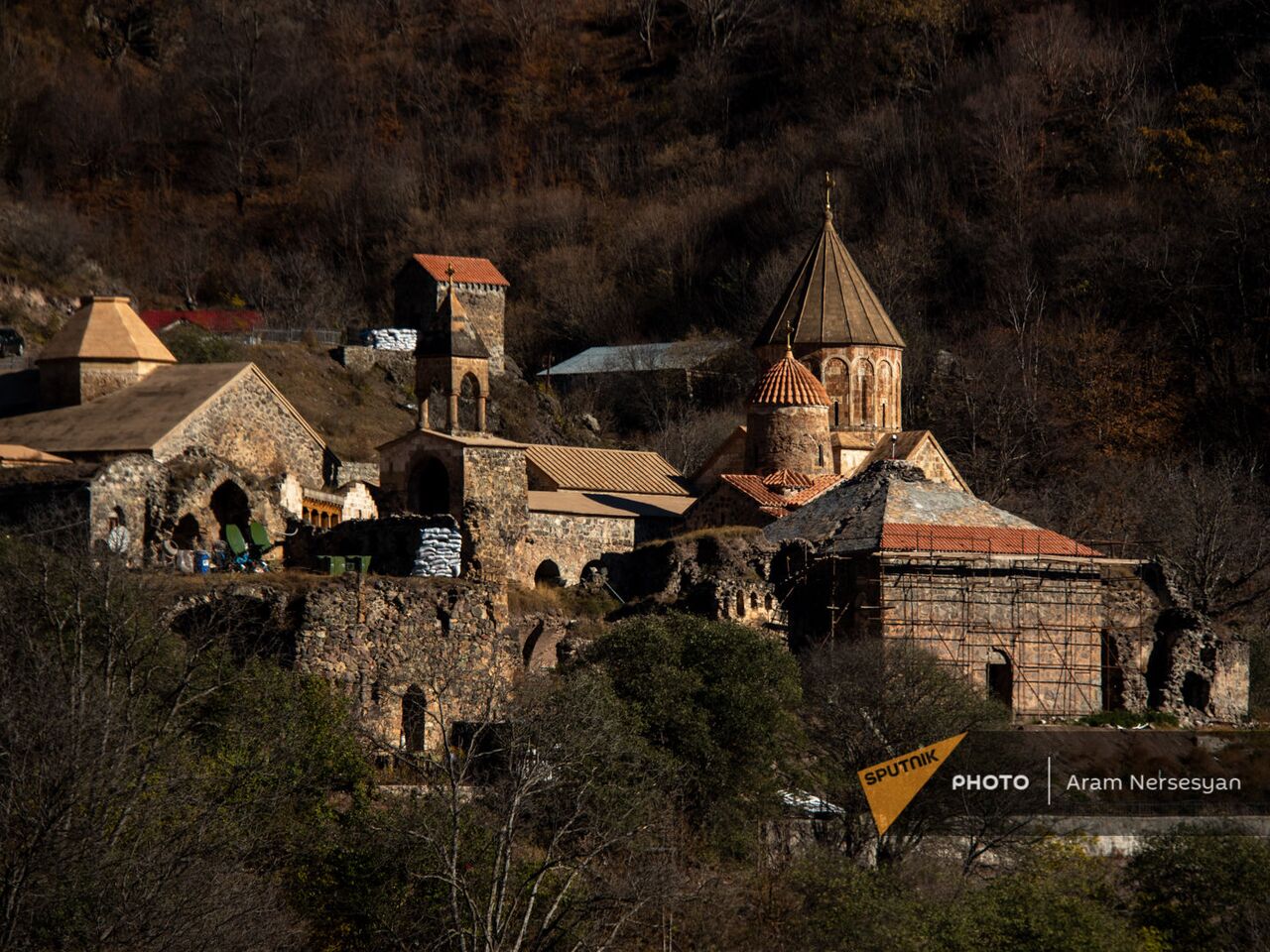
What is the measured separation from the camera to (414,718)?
93.8 ft

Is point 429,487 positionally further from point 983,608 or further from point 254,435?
point 983,608

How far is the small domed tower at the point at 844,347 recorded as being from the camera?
4491cm

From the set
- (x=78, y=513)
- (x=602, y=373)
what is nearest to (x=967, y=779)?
(x=78, y=513)

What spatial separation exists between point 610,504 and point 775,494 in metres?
3.98

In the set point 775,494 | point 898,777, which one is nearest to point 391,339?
point 775,494

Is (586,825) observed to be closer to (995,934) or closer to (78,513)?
(995,934)

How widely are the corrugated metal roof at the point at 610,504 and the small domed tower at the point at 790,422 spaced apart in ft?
6.95

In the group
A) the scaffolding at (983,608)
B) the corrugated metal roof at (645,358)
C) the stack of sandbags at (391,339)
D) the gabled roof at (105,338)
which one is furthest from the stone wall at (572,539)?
the corrugated metal roof at (645,358)

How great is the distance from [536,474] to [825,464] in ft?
17.9

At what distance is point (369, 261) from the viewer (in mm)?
75750

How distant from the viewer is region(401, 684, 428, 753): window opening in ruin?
28.3 m

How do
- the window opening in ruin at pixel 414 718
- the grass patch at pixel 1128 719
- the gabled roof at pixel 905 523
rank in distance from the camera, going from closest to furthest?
the window opening in ruin at pixel 414 718 → the grass patch at pixel 1128 719 → the gabled roof at pixel 905 523

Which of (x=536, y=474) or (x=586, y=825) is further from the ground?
(x=536, y=474)

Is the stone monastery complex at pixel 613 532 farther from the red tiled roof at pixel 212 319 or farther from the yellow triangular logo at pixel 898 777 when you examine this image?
the red tiled roof at pixel 212 319
